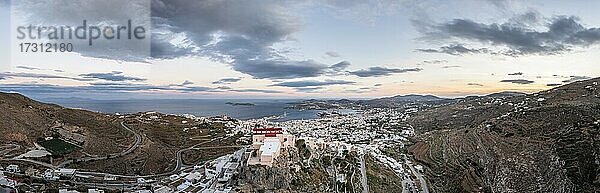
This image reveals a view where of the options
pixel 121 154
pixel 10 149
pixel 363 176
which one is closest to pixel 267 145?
pixel 363 176

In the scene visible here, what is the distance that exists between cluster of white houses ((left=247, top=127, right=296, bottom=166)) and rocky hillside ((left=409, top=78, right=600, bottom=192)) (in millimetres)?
11209

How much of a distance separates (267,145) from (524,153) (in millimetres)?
18119

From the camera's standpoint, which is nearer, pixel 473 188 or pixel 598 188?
pixel 598 188

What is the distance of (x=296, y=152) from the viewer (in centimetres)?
2703

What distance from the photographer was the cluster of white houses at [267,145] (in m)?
22.4

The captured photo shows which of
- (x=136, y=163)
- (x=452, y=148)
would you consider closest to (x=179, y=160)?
(x=136, y=163)

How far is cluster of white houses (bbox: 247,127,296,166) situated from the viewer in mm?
22406

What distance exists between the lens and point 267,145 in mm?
24047

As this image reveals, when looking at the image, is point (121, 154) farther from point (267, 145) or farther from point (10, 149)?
point (267, 145)

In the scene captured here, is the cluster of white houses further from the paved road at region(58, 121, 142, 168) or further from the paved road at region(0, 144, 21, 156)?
the paved road at region(0, 144, 21, 156)

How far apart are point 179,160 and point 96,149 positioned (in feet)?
19.1

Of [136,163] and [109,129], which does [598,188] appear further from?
[109,129]

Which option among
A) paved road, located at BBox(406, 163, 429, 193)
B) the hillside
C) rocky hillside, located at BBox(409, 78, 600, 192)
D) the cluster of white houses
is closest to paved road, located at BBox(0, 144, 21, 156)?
the hillside

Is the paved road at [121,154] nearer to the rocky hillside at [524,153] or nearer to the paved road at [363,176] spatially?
the paved road at [363,176]
